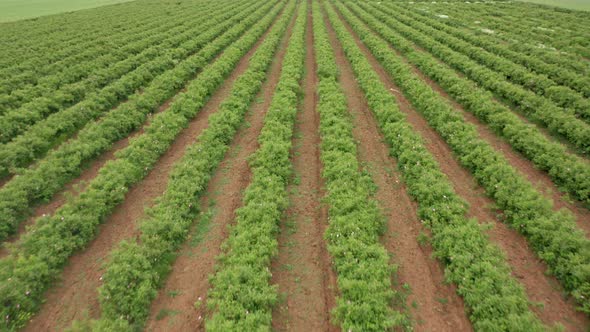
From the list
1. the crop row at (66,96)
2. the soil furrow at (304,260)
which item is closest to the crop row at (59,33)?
the crop row at (66,96)

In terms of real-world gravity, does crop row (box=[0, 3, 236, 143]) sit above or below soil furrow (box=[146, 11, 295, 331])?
above

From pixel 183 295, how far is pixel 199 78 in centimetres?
1484

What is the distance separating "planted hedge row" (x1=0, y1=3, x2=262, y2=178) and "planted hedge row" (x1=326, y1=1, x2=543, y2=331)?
1425cm

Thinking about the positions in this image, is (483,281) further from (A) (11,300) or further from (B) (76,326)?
(A) (11,300)

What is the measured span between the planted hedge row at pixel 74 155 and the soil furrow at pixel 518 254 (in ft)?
45.6

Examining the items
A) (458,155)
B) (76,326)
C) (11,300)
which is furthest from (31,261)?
(458,155)

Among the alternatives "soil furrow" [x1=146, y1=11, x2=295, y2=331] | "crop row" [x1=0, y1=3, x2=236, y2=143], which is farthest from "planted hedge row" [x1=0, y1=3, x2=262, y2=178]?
"soil furrow" [x1=146, y1=11, x2=295, y2=331]

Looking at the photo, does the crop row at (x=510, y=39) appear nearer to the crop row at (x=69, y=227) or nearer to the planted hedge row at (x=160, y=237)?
the planted hedge row at (x=160, y=237)

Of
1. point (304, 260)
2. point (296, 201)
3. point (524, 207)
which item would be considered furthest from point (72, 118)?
point (524, 207)

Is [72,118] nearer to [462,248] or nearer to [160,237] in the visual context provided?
[160,237]

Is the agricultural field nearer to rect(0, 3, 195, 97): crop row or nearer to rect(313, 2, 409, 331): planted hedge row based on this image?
rect(313, 2, 409, 331): planted hedge row

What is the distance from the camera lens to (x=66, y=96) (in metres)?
16.8

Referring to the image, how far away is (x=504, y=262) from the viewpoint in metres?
7.69

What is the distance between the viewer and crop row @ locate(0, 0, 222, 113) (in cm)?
1641
